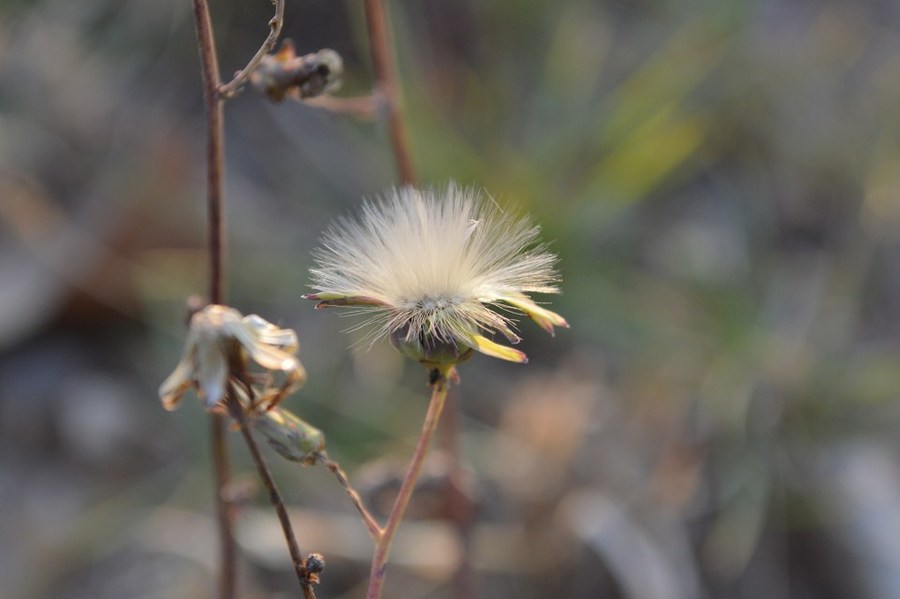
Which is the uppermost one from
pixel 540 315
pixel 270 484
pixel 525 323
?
pixel 525 323

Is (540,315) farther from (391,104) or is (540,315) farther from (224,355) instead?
(391,104)

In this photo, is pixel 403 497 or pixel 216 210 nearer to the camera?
pixel 403 497

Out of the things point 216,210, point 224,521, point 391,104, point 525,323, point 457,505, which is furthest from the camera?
point 525,323

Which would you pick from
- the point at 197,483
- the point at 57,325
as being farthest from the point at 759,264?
the point at 57,325

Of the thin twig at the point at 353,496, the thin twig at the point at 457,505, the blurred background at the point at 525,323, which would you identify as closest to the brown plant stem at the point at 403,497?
the thin twig at the point at 353,496

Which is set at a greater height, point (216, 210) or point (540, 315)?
point (216, 210)

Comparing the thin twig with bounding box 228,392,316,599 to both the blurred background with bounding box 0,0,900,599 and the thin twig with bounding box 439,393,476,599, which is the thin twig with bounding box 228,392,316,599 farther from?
the thin twig with bounding box 439,393,476,599

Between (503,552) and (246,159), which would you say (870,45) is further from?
(503,552)

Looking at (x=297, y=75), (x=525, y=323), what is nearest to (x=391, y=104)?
(x=297, y=75)
